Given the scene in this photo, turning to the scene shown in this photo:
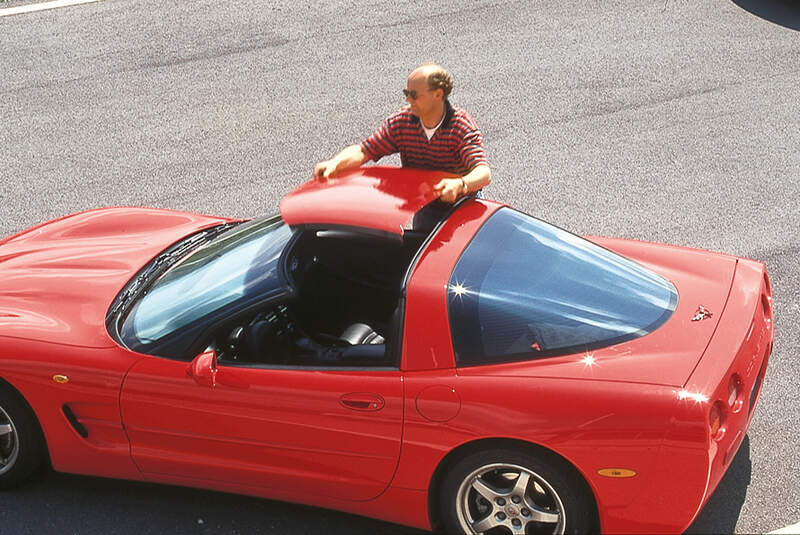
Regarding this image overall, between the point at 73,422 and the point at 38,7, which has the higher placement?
the point at 38,7

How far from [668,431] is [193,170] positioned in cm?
546

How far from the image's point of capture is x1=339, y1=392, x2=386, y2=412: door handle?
409 cm

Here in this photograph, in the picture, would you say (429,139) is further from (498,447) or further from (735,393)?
(735,393)

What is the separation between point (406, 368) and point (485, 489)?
0.59 meters

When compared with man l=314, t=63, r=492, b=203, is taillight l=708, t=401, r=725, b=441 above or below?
below

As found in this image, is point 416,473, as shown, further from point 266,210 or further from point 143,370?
point 266,210

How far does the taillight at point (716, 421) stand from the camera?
3.88 meters

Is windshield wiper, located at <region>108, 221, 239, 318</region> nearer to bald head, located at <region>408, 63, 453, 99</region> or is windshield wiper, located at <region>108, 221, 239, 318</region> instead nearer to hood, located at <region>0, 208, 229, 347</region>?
hood, located at <region>0, 208, 229, 347</region>

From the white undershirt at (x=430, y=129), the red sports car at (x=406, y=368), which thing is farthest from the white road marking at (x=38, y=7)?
the white undershirt at (x=430, y=129)

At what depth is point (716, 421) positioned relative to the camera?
3930mm

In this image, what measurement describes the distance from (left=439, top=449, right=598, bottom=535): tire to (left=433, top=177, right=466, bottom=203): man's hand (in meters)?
1.22

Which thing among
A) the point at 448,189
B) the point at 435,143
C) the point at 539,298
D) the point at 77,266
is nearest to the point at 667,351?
the point at 539,298

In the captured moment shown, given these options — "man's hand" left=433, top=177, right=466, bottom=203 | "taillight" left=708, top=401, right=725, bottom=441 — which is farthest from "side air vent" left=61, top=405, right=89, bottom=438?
"taillight" left=708, top=401, right=725, bottom=441

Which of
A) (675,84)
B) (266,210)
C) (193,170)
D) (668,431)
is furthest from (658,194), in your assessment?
(668,431)
